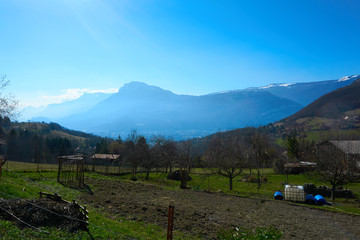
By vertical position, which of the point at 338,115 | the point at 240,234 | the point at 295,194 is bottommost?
the point at 295,194

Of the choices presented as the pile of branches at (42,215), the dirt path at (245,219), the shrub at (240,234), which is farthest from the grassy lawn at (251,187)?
the pile of branches at (42,215)

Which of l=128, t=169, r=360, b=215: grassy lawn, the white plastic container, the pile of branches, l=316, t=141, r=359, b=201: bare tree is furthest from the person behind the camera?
l=316, t=141, r=359, b=201: bare tree

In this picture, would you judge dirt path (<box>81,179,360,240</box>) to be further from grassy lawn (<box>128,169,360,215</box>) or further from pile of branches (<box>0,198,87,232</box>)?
grassy lawn (<box>128,169,360,215</box>)

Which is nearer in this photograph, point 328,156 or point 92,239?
point 92,239

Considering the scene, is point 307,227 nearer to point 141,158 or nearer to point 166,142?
point 141,158

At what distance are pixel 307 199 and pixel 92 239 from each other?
21185 mm

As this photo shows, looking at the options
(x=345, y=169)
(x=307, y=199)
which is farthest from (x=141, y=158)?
(x=345, y=169)

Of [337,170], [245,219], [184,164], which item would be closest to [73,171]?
[184,164]

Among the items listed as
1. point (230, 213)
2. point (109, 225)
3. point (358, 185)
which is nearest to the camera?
point (109, 225)

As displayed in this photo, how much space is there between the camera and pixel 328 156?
27453 millimetres

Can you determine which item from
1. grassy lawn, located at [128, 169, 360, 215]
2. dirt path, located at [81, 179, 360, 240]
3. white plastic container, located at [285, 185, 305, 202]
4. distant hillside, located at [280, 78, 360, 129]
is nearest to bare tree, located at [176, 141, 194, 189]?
grassy lawn, located at [128, 169, 360, 215]

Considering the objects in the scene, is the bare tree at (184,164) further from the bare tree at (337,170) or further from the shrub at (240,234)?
the shrub at (240,234)

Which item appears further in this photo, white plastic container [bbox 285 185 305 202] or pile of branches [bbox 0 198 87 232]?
white plastic container [bbox 285 185 305 202]

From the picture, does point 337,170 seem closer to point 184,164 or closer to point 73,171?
point 184,164
